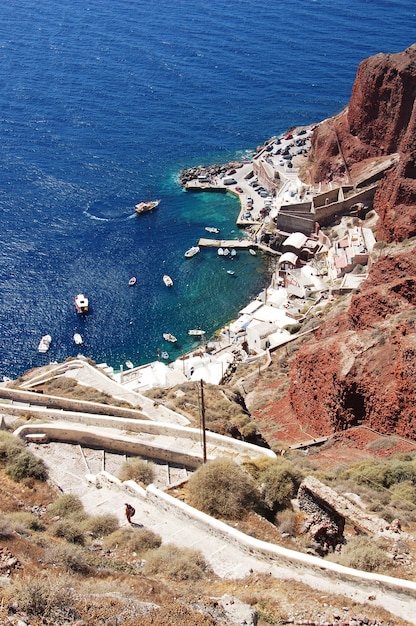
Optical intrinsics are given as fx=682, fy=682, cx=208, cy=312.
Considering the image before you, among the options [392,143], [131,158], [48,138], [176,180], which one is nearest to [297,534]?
[392,143]

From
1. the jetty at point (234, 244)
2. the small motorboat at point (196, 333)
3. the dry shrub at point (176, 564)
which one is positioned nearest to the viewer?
the dry shrub at point (176, 564)

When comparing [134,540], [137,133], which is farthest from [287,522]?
[137,133]

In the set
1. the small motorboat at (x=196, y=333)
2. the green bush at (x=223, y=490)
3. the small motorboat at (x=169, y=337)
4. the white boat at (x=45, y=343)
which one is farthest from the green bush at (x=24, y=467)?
the small motorboat at (x=196, y=333)

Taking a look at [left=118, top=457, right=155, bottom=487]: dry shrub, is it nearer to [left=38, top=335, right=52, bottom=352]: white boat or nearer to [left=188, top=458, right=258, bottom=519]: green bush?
[left=188, top=458, right=258, bottom=519]: green bush

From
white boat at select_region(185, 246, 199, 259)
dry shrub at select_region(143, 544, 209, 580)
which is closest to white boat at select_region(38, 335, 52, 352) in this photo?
white boat at select_region(185, 246, 199, 259)

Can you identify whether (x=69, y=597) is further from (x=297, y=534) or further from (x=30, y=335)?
(x=30, y=335)

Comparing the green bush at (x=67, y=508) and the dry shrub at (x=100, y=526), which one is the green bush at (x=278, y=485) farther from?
the green bush at (x=67, y=508)
